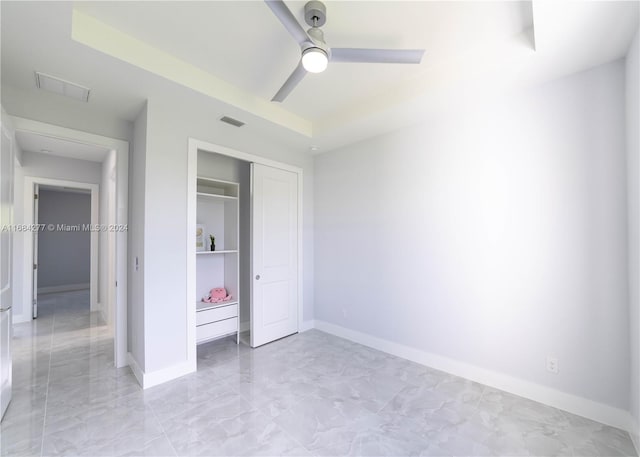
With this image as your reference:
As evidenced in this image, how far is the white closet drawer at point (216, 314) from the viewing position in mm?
3189

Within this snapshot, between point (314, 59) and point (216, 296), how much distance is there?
2936 mm

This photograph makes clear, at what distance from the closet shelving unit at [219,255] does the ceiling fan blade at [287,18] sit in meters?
→ 2.14

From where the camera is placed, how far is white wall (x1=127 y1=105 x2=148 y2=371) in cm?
256

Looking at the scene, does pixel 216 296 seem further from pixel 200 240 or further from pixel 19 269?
pixel 19 269

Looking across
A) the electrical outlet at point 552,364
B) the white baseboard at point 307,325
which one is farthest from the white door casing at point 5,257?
the electrical outlet at point 552,364

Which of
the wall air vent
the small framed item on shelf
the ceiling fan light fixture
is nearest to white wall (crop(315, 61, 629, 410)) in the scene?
the ceiling fan light fixture

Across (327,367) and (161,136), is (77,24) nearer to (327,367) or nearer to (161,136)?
(161,136)

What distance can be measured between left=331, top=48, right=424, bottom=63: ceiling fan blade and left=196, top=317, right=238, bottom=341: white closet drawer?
9.98ft

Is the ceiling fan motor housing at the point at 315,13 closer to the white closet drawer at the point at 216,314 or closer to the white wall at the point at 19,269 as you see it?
the white closet drawer at the point at 216,314

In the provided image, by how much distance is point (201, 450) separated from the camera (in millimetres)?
1761

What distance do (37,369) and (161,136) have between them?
273 cm

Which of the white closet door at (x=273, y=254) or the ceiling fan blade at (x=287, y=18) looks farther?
the white closet door at (x=273, y=254)

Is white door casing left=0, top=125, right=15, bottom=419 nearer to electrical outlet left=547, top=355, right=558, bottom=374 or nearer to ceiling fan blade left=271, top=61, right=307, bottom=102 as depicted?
ceiling fan blade left=271, top=61, right=307, bottom=102

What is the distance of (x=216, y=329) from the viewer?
11.0ft
